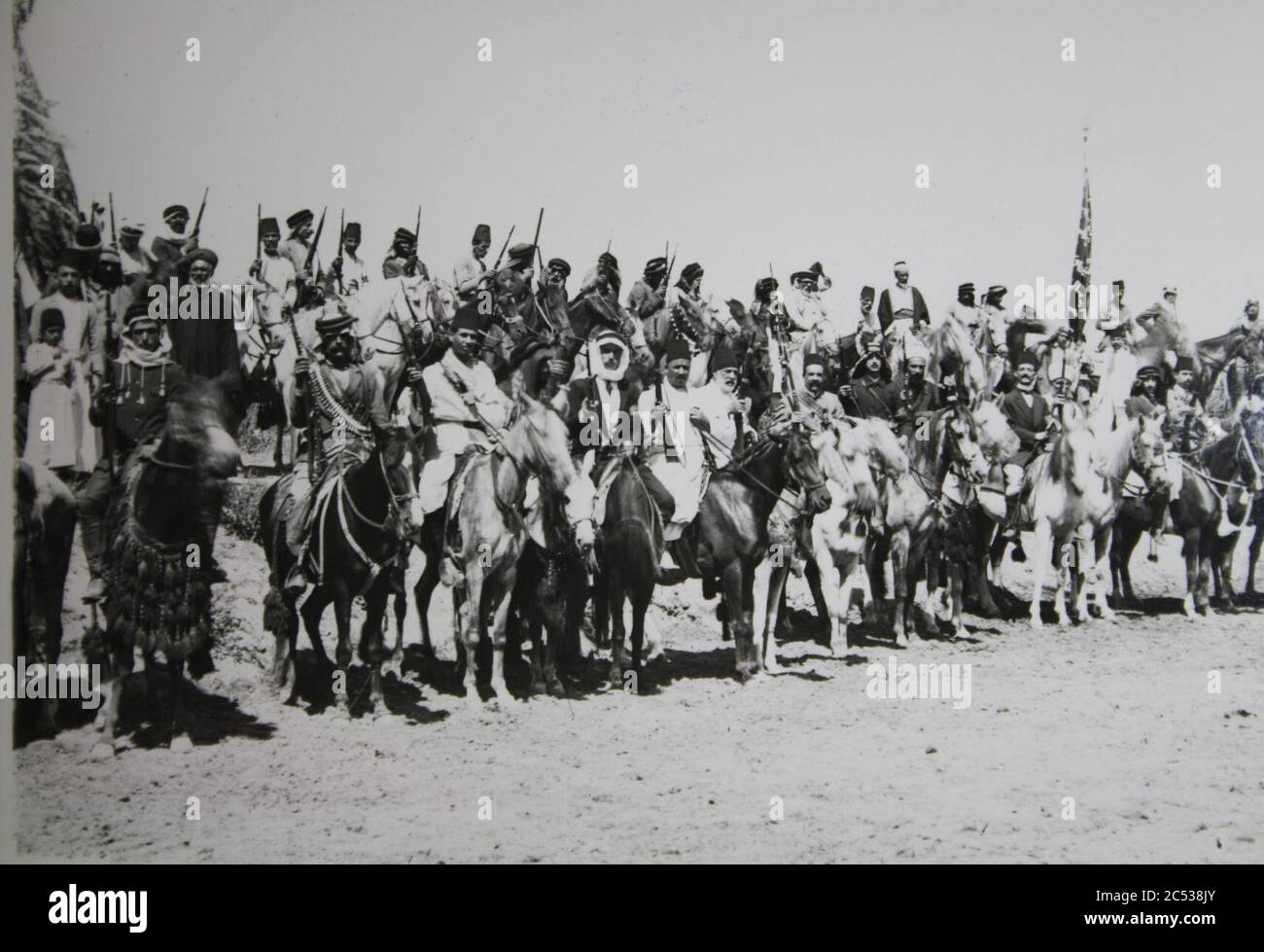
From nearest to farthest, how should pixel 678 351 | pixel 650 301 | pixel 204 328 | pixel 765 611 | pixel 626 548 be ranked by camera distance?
pixel 204 328
pixel 626 548
pixel 765 611
pixel 650 301
pixel 678 351

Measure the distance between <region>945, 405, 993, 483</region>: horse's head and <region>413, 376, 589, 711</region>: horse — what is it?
3.48m

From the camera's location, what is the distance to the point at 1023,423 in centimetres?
1155

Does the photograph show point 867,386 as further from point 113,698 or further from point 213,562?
point 113,698

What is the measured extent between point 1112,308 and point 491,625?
18.2 ft

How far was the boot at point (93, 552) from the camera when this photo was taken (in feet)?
27.9

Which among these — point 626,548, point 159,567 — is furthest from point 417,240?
point 159,567

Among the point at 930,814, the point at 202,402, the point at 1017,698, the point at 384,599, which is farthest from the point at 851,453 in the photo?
the point at 202,402

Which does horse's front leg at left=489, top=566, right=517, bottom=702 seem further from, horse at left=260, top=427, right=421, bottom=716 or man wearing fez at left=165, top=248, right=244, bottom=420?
man wearing fez at left=165, top=248, right=244, bottom=420

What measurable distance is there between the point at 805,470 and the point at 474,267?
8.93 feet

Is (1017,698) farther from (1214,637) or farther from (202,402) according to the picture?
(202,402)

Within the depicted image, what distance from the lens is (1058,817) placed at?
8.80 meters

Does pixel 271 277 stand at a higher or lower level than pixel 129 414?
higher
